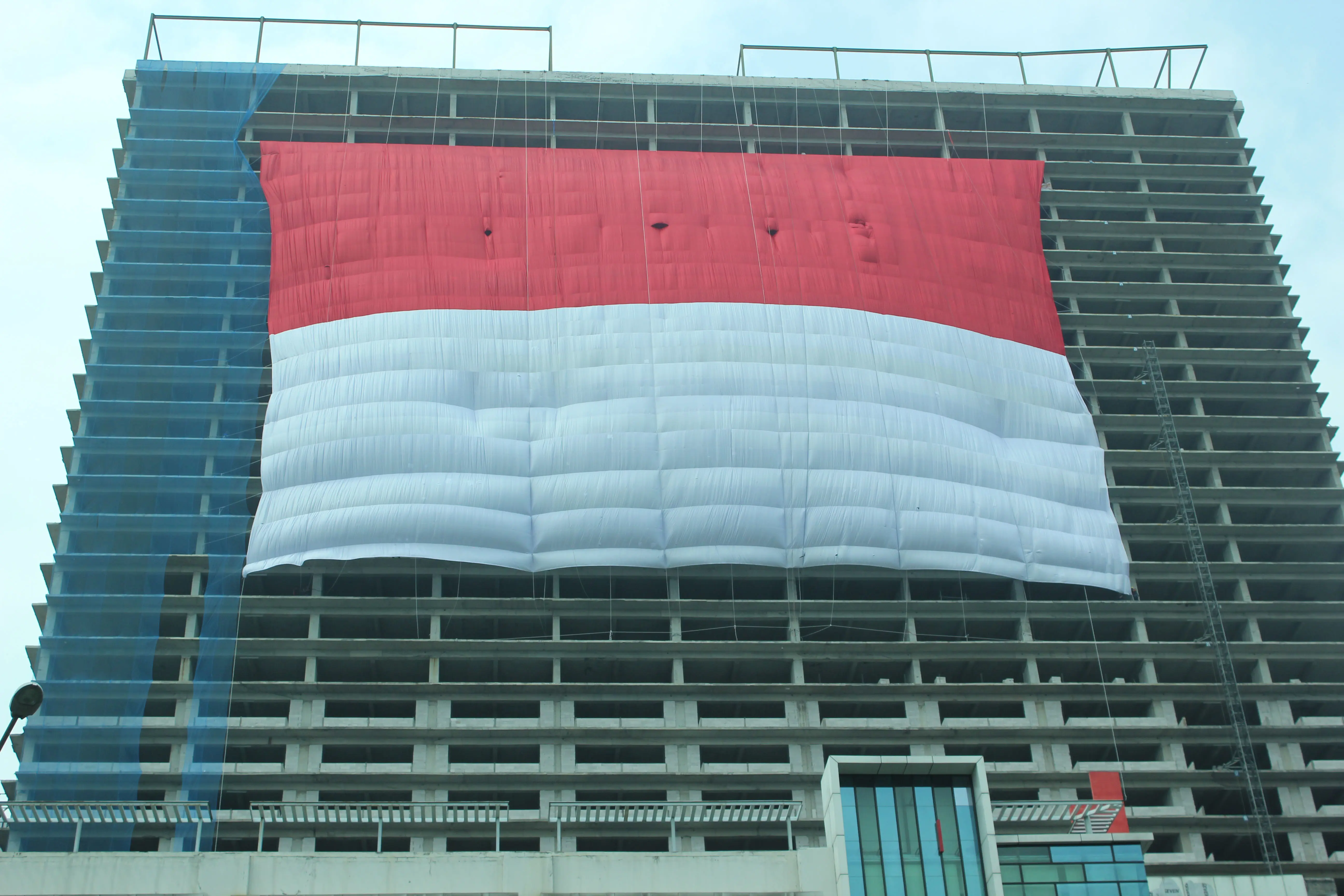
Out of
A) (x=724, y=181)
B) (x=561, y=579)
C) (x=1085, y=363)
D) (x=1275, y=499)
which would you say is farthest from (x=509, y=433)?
(x=1275, y=499)

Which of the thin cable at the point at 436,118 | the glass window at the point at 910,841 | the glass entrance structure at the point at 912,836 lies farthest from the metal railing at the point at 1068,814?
the thin cable at the point at 436,118

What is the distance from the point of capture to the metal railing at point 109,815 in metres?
58.7

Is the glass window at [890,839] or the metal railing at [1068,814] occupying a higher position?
the metal railing at [1068,814]

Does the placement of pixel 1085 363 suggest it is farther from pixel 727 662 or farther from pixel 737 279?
pixel 727 662

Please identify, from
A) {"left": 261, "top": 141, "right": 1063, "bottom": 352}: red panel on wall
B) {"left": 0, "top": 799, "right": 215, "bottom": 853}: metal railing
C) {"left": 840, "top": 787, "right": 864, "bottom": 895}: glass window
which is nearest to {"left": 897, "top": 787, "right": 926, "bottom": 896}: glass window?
{"left": 840, "top": 787, "right": 864, "bottom": 895}: glass window

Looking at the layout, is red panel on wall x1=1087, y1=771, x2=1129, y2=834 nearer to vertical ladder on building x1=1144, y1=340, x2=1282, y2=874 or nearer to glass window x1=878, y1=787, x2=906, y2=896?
vertical ladder on building x1=1144, y1=340, x2=1282, y2=874

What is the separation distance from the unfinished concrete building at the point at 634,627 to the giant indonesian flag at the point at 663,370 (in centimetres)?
355

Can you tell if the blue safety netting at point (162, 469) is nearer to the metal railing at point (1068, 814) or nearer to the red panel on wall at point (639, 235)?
the red panel on wall at point (639, 235)

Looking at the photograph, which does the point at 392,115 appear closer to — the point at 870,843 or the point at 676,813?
the point at 676,813

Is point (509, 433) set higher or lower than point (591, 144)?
lower

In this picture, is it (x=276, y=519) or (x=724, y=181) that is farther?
(x=724, y=181)

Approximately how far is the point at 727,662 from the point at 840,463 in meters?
11.3

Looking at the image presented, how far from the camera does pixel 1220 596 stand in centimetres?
8094

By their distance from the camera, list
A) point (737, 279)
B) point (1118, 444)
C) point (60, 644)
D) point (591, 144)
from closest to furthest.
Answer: point (60, 644) → point (737, 279) → point (1118, 444) → point (591, 144)
